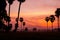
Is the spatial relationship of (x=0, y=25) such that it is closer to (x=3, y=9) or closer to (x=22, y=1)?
(x=3, y=9)

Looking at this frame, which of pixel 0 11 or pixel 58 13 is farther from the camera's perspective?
pixel 58 13

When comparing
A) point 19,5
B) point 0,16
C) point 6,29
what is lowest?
point 6,29

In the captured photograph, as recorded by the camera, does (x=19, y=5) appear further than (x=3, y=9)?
Yes

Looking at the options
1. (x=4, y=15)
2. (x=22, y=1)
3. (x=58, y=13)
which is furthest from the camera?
(x=58, y=13)

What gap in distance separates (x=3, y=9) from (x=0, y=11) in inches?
38.2

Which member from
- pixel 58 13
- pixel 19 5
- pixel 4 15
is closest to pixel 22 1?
pixel 19 5

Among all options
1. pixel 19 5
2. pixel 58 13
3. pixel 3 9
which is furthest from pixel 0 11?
pixel 58 13

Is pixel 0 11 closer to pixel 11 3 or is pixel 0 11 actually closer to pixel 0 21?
pixel 0 21

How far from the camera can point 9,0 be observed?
2501 inches

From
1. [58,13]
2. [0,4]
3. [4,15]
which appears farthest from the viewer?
[58,13]

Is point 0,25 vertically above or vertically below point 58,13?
below

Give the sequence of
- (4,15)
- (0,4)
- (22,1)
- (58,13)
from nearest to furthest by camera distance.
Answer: (0,4) → (4,15) → (22,1) → (58,13)

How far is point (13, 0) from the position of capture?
64.6 meters

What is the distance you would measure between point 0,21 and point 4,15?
2009mm
